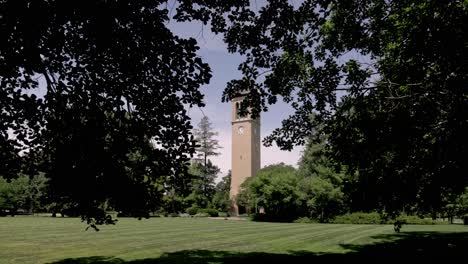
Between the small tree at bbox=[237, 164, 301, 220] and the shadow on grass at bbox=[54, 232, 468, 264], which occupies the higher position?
the small tree at bbox=[237, 164, 301, 220]

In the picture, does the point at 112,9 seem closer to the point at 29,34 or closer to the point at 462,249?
the point at 29,34

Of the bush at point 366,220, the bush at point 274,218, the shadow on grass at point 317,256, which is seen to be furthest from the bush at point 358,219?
the shadow on grass at point 317,256

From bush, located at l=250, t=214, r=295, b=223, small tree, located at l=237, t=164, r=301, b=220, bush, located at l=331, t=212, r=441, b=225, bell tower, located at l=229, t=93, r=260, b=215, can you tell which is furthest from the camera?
bell tower, located at l=229, t=93, r=260, b=215

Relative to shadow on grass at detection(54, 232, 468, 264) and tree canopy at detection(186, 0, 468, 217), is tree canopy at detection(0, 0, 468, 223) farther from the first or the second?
shadow on grass at detection(54, 232, 468, 264)

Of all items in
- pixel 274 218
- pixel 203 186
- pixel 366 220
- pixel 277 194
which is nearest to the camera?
pixel 366 220

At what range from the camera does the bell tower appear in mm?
58844

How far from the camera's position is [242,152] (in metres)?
60.3

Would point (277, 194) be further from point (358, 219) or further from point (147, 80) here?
point (147, 80)

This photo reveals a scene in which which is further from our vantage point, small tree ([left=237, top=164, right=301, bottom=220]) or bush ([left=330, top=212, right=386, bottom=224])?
small tree ([left=237, top=164, right=301, bottom=220])

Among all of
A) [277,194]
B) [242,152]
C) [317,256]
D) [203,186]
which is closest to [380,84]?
[317,256]

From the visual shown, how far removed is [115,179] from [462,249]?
45.4ft

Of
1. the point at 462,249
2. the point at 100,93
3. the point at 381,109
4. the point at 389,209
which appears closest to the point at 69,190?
the point at 100,93

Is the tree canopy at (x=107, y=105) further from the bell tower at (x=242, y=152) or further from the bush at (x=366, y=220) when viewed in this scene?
the bell tower at (x=242, y=152)

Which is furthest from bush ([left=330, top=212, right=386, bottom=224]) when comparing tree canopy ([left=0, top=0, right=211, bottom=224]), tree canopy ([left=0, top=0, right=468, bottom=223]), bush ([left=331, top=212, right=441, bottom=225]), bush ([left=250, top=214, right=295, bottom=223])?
tree canopy ([left=0, top=0, right=211, bottom=224])
